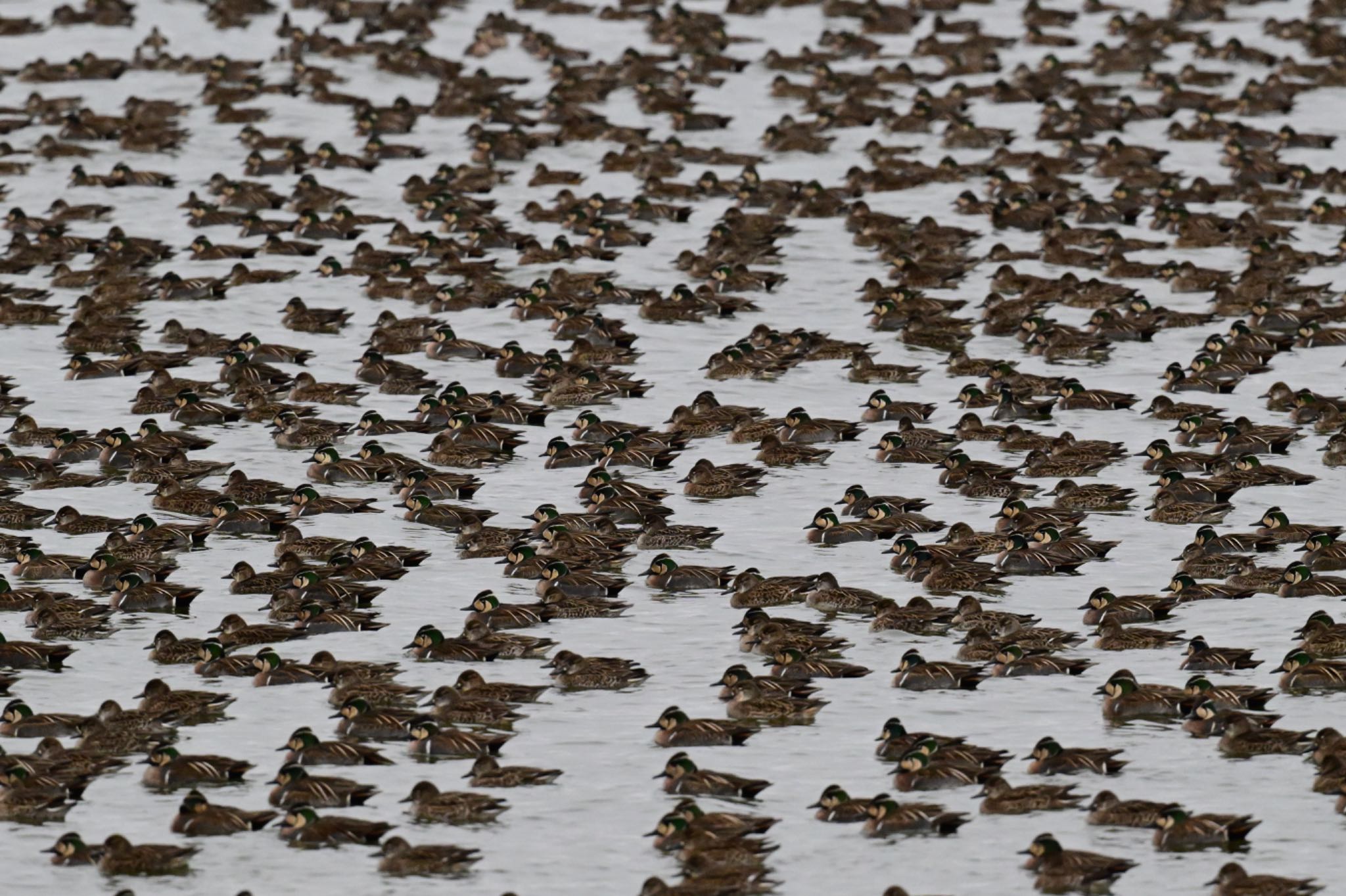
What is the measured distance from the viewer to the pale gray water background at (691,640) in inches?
727

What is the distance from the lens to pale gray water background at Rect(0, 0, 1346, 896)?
727 inches

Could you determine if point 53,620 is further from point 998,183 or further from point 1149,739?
point 998,183

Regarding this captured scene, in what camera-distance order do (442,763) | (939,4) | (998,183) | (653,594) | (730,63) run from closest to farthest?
(442,763)
(653,594)
(998,183)
(730,63)
(939,4)

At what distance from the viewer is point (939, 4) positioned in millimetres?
63375

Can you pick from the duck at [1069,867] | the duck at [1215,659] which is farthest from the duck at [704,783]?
the duck at [1215,659]

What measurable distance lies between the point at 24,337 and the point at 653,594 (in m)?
15.7

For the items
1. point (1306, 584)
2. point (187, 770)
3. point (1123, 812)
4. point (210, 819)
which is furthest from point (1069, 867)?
point (1306, 584)

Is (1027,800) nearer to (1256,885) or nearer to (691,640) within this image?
(1256,885)

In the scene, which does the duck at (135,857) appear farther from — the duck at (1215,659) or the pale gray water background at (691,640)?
the duck at (1215,659)

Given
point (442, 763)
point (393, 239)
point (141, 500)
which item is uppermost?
point (393, 239)

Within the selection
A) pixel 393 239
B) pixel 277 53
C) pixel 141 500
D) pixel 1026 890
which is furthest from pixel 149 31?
pixel 1026 890

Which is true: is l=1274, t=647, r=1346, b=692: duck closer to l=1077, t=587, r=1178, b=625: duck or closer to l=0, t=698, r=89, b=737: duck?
l=1077, t=587, r=1178, b=625: duck

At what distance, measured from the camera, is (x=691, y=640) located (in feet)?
78.4

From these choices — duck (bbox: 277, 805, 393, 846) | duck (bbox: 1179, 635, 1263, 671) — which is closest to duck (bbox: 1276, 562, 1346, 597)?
duck (bbox: 1179, 635, 1263, 671)
